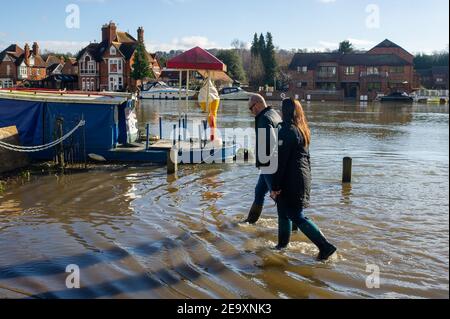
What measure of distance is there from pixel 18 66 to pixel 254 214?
90265 millimetres

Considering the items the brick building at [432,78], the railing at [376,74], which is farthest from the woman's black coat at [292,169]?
the brick building at [432,78]

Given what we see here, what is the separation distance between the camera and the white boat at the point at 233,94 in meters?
77.5

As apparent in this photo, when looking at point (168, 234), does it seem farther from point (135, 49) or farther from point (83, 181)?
point (135, 49)

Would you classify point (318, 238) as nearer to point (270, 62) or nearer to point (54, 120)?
point (54, 120)

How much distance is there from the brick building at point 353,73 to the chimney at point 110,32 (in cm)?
2940

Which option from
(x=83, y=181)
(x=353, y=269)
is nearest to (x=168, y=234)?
(x=353, y=269)

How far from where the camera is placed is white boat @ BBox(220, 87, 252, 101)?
7750 centimetres

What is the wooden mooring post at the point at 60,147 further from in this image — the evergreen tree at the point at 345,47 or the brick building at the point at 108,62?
the evergreen tree at the point at 345,47

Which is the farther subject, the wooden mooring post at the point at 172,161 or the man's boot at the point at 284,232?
the wooden mooring post at the point at 172,161

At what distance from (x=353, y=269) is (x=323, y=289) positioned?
813mm

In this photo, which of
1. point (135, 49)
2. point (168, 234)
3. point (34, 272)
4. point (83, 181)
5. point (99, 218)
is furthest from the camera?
point (135, 49)

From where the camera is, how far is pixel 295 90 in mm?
84000

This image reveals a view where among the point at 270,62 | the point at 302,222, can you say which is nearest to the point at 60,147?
the point at 302,222

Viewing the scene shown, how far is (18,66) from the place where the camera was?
3531 inches
